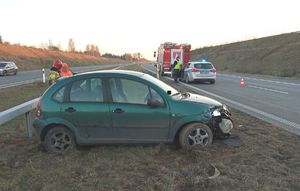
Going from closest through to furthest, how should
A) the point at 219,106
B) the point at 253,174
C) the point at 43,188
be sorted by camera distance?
the point at 43,188 < the point at 253,174 < the point at 219,106

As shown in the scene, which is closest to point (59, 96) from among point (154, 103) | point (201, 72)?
point (154, 103)

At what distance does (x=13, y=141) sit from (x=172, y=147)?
10.8ft

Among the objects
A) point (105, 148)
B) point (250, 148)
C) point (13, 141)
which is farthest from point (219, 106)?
point (13, 141)

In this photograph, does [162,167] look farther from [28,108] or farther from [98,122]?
[28,108]

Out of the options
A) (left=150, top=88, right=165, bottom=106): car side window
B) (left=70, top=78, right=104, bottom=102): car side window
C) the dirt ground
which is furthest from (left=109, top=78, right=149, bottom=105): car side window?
the dirt ground

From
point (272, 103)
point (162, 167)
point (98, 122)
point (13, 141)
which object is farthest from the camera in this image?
point (272, 103)

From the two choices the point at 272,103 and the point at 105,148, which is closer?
the point at 105,148

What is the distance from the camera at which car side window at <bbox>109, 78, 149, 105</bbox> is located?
675 centimetres

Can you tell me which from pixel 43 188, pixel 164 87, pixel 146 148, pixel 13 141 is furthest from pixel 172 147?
pixel 13 141

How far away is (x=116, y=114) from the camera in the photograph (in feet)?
→ 21.8

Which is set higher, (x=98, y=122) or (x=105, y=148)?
(x=98, y=122)

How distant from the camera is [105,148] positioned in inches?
273

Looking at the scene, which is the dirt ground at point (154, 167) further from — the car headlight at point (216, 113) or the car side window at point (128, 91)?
the car side window at point (128, 91)

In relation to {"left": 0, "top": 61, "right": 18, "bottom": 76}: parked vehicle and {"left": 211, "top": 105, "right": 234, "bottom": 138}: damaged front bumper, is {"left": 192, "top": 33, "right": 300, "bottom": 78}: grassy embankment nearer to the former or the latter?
{"left": 0, "top": 61, "right": 18, "bottom": 76}: parked vehicle
